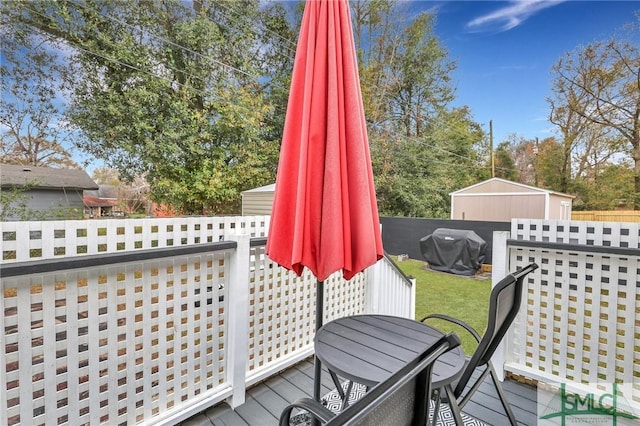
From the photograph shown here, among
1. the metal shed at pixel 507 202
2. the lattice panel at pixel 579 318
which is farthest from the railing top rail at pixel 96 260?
the metal shed at pixel 507 202

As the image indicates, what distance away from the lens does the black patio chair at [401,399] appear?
461 mm

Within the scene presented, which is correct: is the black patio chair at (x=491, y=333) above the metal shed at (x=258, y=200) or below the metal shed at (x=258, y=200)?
below

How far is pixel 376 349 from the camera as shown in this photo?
1392 millimetres

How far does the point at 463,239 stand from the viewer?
6641 mm

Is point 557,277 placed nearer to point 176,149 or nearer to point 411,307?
point 411,307

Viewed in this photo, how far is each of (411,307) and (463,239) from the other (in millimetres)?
3906

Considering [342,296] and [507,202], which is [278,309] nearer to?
[342,296]

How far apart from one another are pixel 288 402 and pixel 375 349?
0.95 m

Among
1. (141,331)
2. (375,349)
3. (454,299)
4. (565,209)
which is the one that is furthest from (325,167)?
(565,209)

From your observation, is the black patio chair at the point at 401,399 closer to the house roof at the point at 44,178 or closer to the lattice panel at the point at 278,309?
the lattice panel at the point at 278,309

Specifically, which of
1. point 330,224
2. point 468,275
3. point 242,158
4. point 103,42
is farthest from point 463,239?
point 103,42

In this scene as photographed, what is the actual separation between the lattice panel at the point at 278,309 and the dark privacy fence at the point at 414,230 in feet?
19.5

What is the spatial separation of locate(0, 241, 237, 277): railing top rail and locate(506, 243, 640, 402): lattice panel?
212 centimetres

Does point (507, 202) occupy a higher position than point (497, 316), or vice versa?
point (507, 202)
